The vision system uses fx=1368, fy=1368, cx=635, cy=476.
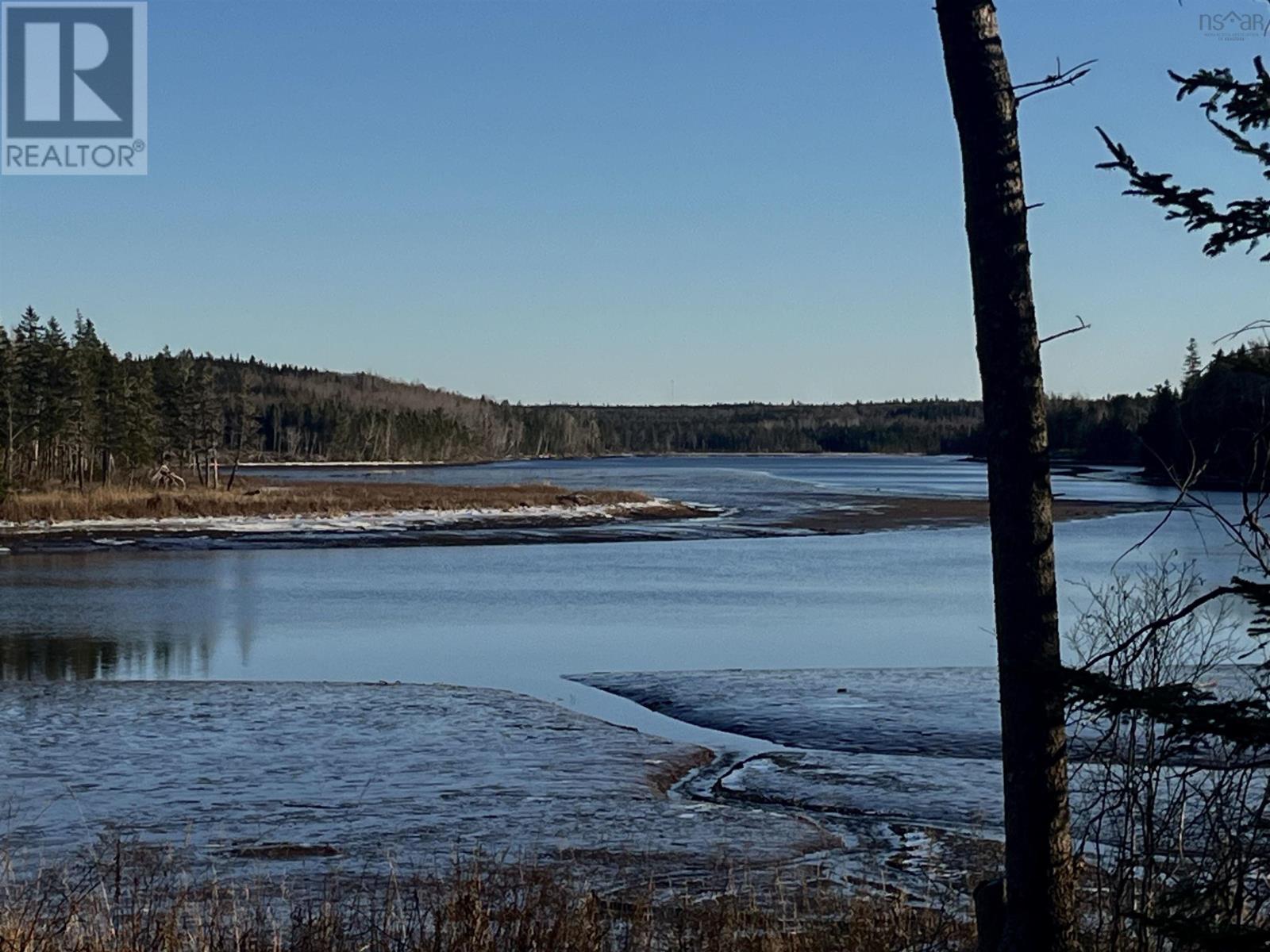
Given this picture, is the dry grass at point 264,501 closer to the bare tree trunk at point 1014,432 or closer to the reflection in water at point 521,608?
the reflection in water at point 521,608

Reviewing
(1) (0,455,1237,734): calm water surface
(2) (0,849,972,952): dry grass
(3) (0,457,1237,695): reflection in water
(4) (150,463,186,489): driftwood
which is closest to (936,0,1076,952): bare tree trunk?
(2) (0,849,972,952): dry grass

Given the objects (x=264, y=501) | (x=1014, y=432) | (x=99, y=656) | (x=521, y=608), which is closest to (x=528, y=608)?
(x=521, y=608)

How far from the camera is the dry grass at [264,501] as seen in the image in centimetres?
5747

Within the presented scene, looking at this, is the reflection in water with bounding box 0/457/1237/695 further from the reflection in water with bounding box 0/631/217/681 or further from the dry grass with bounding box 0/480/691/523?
the dry grass with bounding box 0/480/691/523

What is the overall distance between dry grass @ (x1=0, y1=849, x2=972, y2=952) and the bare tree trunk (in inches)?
52.5

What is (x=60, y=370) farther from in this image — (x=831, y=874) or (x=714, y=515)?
(x=831, y=874)

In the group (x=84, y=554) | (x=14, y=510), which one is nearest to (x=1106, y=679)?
(x=84, y=554)

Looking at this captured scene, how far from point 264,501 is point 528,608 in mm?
36675

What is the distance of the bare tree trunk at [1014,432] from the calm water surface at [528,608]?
18.1 feet

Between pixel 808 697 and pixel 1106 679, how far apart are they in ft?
47.9

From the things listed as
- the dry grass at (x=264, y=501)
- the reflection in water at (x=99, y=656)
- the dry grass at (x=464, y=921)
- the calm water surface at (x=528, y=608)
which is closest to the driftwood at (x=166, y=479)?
the dry grass at (x=264, y=501)

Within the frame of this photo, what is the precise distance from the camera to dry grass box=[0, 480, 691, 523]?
5747 cm

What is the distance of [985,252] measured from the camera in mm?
5391

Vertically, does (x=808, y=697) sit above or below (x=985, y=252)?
below
